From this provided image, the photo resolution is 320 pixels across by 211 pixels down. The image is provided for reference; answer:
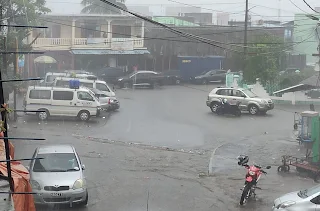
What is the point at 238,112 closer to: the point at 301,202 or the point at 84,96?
the point at 84,96

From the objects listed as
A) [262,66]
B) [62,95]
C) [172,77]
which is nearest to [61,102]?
[62,95]

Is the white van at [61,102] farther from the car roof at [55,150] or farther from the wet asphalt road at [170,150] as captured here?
the car roof at [55,150]

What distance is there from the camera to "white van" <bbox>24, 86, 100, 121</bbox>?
2436 centimetres

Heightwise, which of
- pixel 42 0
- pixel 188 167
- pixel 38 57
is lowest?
pixel 188 167

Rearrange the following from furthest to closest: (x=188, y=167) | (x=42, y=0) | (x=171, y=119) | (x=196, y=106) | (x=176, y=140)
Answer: (x=42, y=0), (x=196, y=106), (x=171, y=119), (x=176, y=140), (x=188, y=167)

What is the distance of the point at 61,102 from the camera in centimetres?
2448

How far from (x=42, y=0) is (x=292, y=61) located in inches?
1273

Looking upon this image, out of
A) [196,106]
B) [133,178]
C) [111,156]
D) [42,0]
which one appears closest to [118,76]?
[42,0]

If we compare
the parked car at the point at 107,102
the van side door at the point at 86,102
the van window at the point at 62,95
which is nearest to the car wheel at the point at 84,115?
the van side door at the point at 86,102

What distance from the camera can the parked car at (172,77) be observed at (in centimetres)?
4250

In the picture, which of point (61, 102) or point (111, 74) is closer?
point (61, 102)

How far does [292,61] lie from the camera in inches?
2260

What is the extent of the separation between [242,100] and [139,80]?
13410mm

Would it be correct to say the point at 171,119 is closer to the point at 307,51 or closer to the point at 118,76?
the point at 118,76
